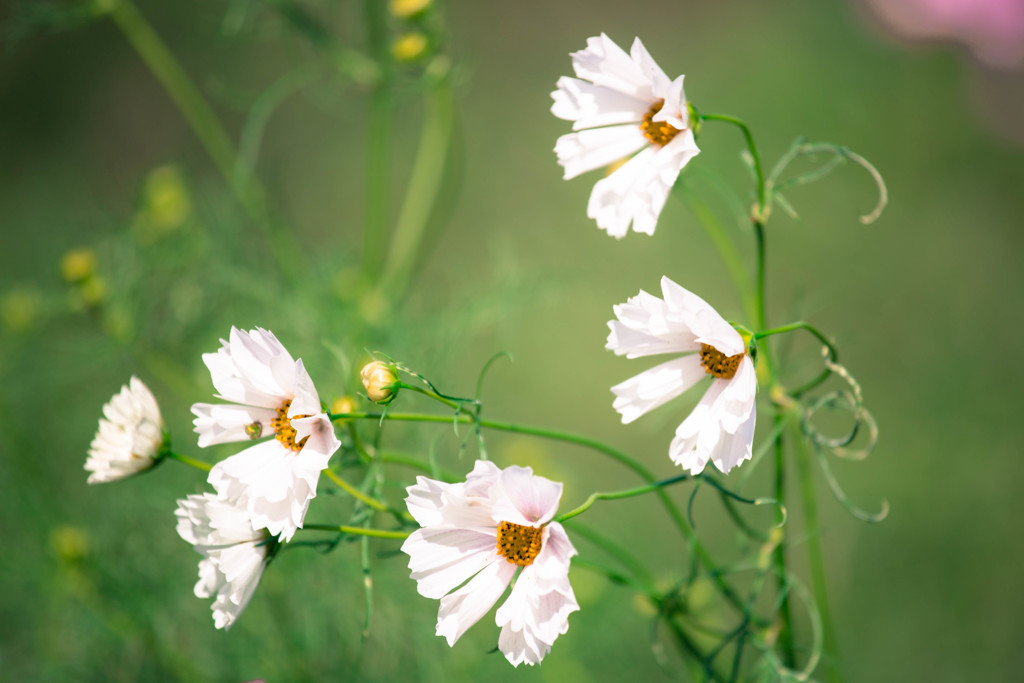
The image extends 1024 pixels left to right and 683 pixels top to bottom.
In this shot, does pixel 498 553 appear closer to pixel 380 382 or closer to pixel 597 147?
pixel 380 382

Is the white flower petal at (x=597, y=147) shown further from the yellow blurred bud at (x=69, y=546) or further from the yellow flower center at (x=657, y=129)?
the yellow blurred bud at (x=69, y=546)

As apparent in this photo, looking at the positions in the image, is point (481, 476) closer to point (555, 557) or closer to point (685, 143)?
point (555, 557)

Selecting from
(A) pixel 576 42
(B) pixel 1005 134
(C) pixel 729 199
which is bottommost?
(B) pixel 1005 134

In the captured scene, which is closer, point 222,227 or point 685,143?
point 685,143

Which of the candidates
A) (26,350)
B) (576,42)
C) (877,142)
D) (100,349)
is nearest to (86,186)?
(26,350)

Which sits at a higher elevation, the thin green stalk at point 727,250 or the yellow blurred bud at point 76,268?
the yellow blurred bud at point 76,268


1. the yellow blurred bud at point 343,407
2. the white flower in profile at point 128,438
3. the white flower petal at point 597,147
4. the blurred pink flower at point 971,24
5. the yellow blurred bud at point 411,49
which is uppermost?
the yellow blurred bud at point 411,49

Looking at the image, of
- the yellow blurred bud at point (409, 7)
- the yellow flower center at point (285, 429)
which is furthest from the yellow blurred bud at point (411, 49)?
the yellow flower center at point (285, 429)

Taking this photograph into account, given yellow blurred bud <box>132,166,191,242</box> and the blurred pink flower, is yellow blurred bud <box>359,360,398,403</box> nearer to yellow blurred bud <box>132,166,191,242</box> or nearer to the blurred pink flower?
yellow blurred bud <box>132,166,191,242</box>
